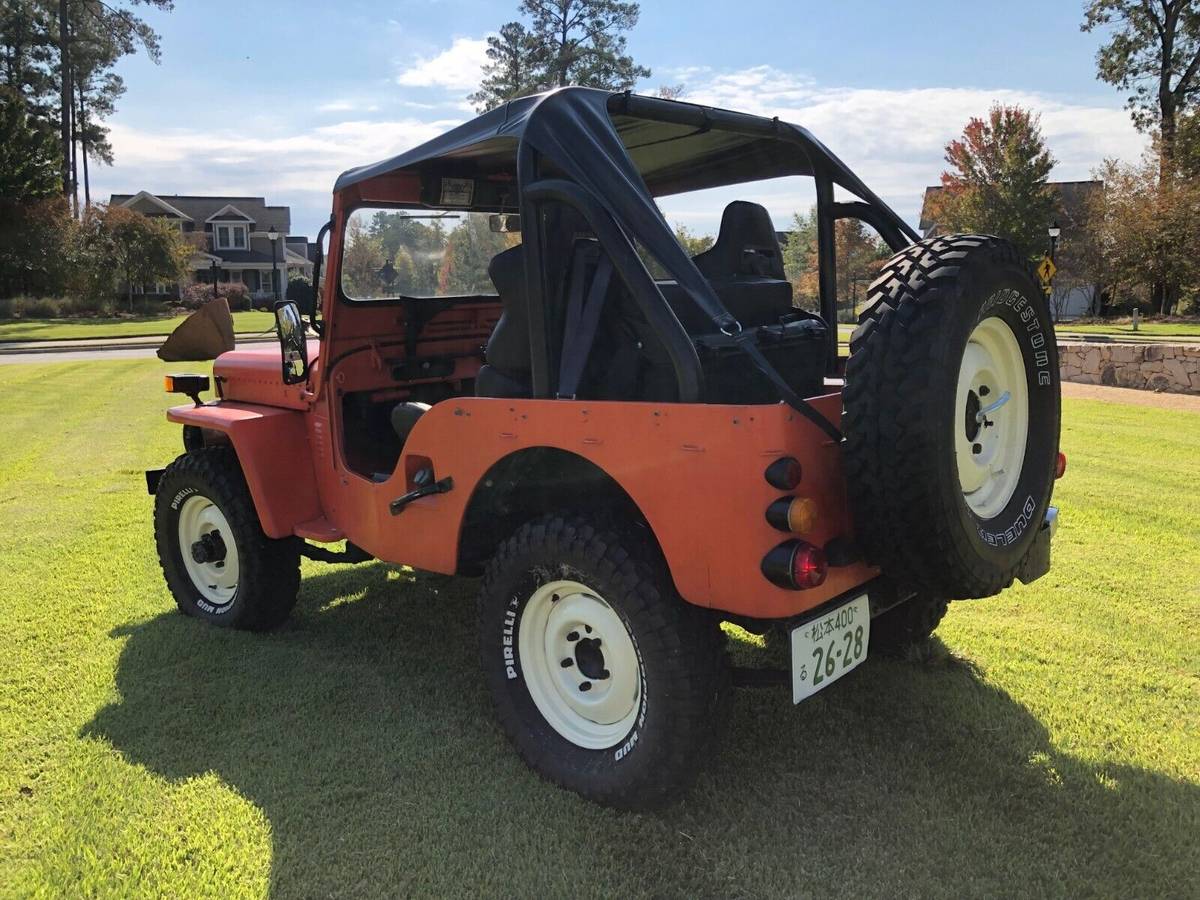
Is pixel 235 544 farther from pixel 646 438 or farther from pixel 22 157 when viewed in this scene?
pixel 22 157

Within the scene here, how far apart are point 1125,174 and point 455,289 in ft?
114

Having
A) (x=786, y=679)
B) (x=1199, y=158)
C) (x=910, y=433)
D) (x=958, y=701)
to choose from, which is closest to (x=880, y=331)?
(x=910, y=433)

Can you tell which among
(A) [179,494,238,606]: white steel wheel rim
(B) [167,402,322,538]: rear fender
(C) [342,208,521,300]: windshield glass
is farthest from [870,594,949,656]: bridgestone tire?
(A) [179,494,238,606]: white steel wheel rim

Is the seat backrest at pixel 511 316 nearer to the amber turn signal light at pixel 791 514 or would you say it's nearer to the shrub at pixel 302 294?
the shrub at pixel 302 294

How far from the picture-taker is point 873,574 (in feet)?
9.17

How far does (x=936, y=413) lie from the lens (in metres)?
2.28

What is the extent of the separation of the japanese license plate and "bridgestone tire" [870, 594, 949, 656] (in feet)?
2.78

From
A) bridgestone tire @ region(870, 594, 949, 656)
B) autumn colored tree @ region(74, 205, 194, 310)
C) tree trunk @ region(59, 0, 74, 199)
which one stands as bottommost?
bridgestone tire @ region(870, 594, 949, 656)

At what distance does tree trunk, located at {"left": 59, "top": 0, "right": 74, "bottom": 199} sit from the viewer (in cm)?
3734

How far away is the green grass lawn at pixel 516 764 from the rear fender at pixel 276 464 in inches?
25.9

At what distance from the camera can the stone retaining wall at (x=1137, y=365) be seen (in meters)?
12.7

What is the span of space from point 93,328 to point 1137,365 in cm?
3192

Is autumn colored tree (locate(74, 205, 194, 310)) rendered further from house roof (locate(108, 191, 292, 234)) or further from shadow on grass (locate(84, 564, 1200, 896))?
shadow on grass (locate(84, 564, 1200, 896))

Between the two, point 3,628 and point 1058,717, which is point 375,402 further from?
point 1058,717
